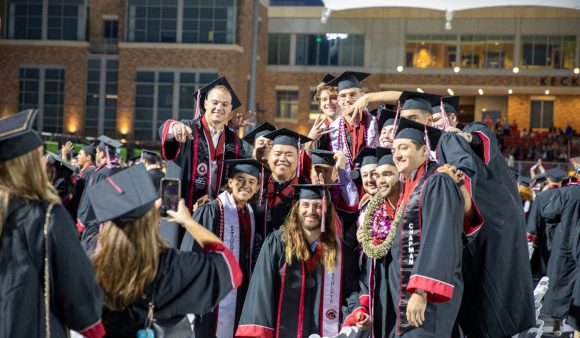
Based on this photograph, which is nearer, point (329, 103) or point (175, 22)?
point (329, 103)

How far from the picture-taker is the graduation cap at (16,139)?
3561mm

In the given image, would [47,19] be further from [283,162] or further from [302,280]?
[302,280]

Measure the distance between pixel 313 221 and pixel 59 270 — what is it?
2.61 meters

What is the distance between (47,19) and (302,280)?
4204 centimetres

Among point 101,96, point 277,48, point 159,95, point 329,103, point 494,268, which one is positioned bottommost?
point 494,268

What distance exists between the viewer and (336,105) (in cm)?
797

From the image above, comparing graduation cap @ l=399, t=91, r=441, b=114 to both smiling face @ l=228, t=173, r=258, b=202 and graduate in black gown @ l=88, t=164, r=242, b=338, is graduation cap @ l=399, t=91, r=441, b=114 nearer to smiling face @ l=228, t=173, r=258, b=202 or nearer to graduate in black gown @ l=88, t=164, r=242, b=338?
smiling face @ l=228, t=173, r=258, b=202

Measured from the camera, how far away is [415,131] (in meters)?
5.27

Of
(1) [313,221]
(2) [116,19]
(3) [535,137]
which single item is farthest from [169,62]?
(1) [313,221]

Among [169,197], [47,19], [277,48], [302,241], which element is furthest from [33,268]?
[277,48]

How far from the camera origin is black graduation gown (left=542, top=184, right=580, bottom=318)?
10352mm

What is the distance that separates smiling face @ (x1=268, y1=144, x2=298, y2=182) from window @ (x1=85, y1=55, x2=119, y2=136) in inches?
1498

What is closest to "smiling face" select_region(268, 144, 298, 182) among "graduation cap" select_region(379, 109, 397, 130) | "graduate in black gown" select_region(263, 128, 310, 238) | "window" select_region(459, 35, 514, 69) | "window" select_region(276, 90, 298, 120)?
"graduate in black gown" select_region(263, 128, 310, 238)

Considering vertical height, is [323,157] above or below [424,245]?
above
